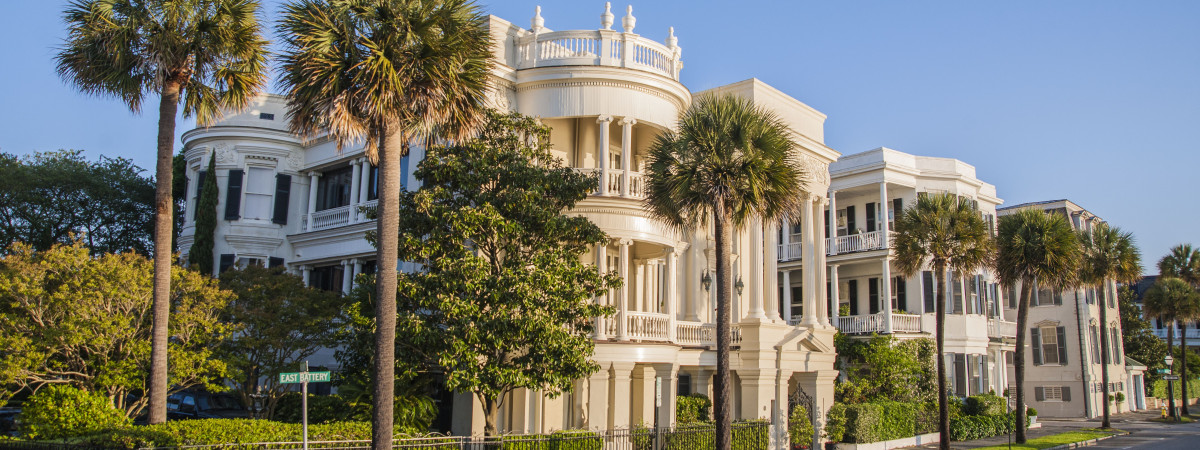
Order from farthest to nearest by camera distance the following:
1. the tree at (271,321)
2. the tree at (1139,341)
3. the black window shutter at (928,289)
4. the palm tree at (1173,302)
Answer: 1. the tree at (1139,341)
2. the palm tree at (1173,302)
3. the black window shutter at (928,289)
4. the tree at (271,321)

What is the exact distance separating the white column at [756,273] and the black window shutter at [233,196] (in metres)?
17.5

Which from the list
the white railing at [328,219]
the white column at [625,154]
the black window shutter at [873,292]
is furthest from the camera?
the black window shutter at [873,292]

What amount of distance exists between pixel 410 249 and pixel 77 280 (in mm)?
6917

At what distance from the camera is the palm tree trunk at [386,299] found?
14547 mm

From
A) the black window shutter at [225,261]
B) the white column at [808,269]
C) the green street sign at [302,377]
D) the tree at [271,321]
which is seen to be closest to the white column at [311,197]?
the black window shutter at [225,261]

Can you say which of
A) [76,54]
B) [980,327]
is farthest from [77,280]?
[980,327]

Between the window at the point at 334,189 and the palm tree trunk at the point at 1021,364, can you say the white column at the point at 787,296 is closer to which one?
the palm tree trunk at the point at 1021,364

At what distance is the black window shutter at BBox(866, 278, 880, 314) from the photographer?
126 feet

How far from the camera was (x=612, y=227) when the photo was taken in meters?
23.2

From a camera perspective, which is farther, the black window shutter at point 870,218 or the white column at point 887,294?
the black window shutter at point 870,218

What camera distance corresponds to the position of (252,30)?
17797 mm

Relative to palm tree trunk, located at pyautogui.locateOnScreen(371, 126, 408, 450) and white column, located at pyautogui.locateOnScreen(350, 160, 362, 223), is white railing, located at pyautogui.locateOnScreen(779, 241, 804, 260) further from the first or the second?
palm tree trunk, located at pyautogui.locateOnScreen(371, 126, 408, 450)

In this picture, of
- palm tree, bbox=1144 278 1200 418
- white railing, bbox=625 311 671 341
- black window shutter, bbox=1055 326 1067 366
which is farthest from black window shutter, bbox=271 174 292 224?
palm tree, bbox=1144 278 1200 418

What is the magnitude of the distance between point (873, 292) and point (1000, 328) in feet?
24.9
